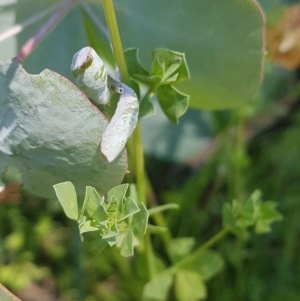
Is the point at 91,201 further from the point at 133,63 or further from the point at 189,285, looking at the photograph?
the point at 189,285

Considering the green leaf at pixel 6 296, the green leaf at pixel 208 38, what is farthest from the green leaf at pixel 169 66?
the green leaf at pixel 6 296

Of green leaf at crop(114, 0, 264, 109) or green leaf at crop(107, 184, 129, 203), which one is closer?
green leaf at crop(107, 184, 129, 203)

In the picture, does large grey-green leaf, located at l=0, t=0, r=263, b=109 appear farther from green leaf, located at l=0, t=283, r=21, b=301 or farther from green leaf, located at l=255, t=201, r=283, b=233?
green leaf, located at l=0, t=283, r=21, b=301

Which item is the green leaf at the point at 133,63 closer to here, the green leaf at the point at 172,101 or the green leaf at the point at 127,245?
the green leaf at the point at 172,101

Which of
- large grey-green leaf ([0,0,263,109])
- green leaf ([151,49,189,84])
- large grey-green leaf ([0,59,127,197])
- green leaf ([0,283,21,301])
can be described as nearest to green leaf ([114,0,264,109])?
large grey-green leaf ([0,0,263,109])

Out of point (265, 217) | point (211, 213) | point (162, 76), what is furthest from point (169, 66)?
point (211, 213)
